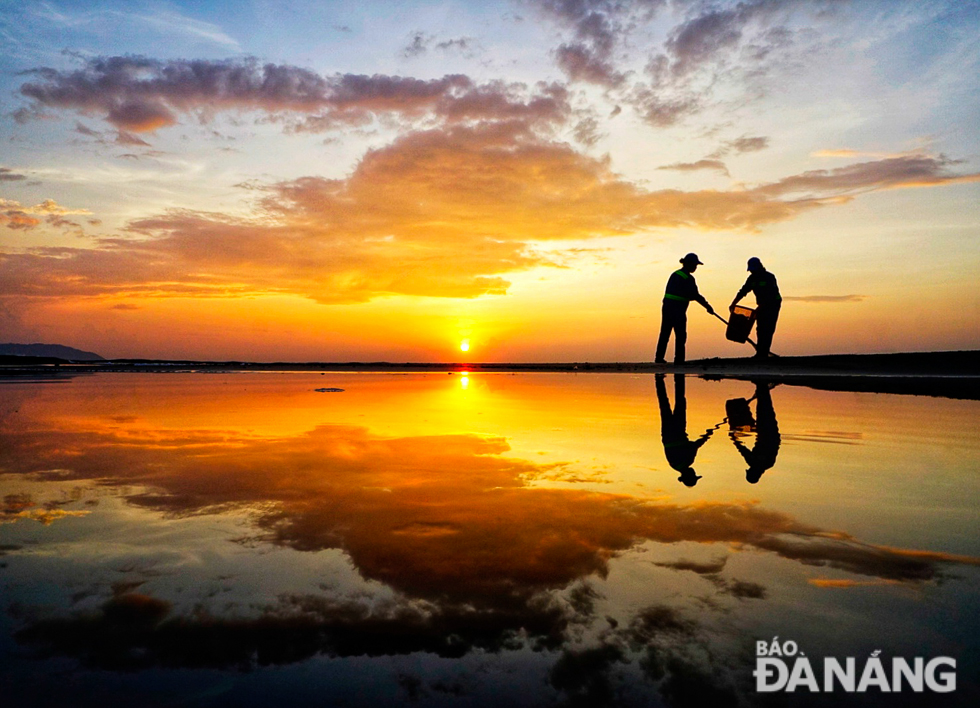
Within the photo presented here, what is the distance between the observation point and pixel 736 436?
305 inches

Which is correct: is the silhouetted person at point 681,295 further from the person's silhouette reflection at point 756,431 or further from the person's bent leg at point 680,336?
the person's silhouette reflection at point 756,431

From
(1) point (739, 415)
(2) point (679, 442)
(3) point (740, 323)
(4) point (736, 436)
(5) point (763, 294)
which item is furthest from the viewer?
(3) point (740, 323)

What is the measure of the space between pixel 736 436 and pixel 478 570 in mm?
5709

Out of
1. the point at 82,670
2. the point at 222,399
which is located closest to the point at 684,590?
the point at 82,670

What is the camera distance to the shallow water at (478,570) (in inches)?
88.2

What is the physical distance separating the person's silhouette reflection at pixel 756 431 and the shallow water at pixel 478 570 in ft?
0.39

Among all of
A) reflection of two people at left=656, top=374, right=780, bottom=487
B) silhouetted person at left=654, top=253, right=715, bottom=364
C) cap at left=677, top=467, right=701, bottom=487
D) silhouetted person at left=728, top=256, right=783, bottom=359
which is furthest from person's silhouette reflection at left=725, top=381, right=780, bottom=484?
silhouetted person at left=654, top=253, right=715, bottom=364

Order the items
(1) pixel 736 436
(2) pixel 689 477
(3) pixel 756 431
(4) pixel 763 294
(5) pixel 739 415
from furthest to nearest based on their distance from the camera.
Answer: (4) pixel 763 294 < (5) pixel 739 415 < (3) pixel 756 431 < (1) pixel 736 436 < (2) pixel 689 477

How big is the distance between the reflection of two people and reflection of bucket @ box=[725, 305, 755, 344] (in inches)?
410

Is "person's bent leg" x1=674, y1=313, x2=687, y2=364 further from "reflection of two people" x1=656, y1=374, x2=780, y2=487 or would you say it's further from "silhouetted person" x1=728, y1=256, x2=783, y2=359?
"reflection of two people" x1=656, y1=374, x2=780, y2=487

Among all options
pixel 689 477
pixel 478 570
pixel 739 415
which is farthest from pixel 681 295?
pixel 478 570

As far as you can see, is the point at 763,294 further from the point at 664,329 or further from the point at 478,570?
the point at 478,570

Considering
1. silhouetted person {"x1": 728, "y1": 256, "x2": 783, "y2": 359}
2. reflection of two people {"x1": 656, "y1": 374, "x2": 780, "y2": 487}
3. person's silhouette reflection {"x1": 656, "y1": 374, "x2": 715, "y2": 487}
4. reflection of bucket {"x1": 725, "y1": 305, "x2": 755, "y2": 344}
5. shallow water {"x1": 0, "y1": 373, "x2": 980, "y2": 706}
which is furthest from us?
reflection of bucket {"x1": 725, "y1": 305, "x2": 755, "y2": 344}

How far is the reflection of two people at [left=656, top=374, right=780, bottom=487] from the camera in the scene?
19.1ft
